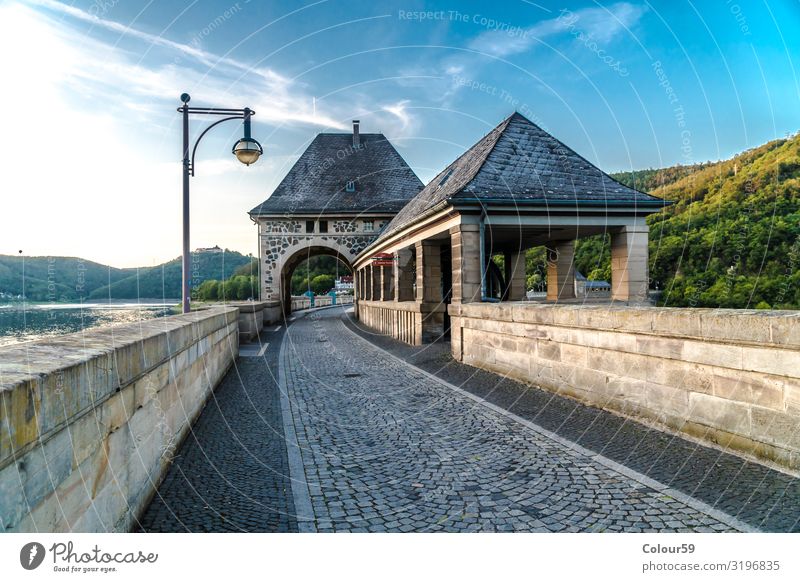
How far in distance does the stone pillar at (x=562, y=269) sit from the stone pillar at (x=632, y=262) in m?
5.17

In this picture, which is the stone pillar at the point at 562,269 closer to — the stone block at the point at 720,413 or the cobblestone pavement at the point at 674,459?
the cobblestone pavement at the point at 674,459

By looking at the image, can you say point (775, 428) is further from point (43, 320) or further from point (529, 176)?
point (529, 176)

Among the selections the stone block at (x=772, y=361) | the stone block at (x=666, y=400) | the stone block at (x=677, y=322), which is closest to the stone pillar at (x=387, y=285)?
the stone block at (x=666, y=400)

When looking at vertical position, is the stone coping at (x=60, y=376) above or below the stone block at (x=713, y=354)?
above

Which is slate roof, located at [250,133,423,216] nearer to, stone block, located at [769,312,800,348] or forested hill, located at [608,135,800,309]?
forested hill, located at [608,135,800,309]

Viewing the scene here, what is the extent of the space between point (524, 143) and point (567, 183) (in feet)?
5.83

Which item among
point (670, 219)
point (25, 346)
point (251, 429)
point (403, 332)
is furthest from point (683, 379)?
point (670, 219)

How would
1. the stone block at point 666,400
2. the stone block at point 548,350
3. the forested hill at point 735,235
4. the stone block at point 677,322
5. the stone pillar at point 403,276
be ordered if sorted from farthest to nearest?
the stone pillar at point 403,276 < the forested hill at point 735,235 < the stone block at point 548,350 < the stone block at point 666,400 < the stone block at point 677,322

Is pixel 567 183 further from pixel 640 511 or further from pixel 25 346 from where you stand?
pixel 25 346

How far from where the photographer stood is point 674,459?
4.72m

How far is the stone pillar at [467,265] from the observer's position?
12391mm

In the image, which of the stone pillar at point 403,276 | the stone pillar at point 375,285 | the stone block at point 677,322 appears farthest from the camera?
the stone pillar at point 375,285

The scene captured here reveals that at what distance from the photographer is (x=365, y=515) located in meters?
3.78

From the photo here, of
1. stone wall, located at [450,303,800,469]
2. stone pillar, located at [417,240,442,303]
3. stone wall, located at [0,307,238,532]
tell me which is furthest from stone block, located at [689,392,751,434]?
stone pillar, located at [417,240,442,303]
